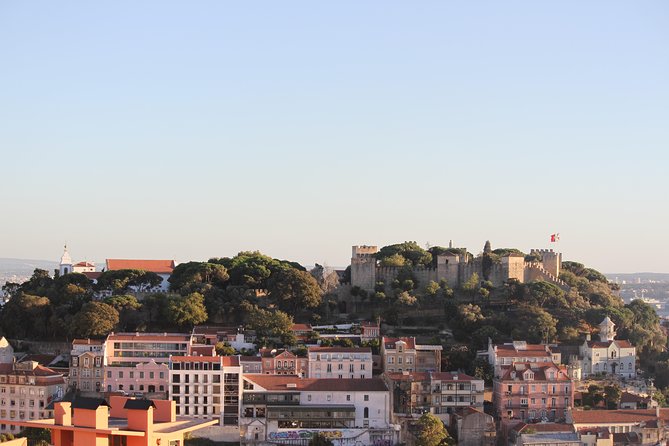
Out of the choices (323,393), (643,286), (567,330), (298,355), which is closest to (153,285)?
(298,355)

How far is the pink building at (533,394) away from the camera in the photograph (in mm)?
36594

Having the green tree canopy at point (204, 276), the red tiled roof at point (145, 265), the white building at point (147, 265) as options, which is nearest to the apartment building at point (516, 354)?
the green tree canopy at point (204, 276)

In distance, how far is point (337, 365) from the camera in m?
38.3

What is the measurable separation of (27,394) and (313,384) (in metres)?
9.30

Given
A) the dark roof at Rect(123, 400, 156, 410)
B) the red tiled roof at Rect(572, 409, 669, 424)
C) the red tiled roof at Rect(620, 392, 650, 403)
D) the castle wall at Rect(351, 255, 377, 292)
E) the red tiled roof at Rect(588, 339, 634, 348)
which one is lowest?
the red tiled roof at Rect(572, 409, 669, 424)

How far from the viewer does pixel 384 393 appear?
1400 inches

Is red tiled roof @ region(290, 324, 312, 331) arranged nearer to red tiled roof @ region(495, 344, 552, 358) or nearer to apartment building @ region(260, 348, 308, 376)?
apartment building @ region(260, 348, 308, 376)

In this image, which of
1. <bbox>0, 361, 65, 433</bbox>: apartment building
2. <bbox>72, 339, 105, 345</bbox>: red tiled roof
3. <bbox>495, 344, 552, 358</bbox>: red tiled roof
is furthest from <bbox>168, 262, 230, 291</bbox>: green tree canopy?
<bbox>495, 344, 552, 358</bbox>: red tiled roof

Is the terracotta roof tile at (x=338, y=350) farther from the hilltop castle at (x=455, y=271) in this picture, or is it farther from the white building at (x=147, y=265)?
the white building at (x=147, y=265)

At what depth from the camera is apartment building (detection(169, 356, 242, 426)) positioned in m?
35.4

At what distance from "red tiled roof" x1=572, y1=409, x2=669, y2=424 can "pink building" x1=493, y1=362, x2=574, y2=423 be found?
4.93 ft

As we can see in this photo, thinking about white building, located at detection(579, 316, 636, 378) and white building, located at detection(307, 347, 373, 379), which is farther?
white building, located at detection(579, 316, 636, 378)

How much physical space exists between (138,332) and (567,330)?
53.4ft

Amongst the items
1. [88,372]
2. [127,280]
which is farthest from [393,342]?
[127,280]
